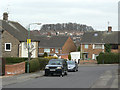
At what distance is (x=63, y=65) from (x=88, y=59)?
4523 cm

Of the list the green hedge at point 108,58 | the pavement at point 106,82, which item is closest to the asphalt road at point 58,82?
the pavement at point 106,82

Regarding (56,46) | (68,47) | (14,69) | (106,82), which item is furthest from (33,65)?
(68,47)

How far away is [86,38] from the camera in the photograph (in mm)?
76875

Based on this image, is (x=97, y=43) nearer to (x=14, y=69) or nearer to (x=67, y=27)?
(x=14, y=69)

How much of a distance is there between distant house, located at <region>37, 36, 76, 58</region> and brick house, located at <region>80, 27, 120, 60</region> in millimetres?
6240

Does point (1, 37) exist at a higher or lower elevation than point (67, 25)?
lower

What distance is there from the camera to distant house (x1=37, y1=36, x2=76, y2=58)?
78250 mm

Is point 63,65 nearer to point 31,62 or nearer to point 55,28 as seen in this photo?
point 31,62

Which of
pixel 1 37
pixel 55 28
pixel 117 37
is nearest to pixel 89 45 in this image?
pixel 117 37

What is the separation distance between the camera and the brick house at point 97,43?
73.1 m

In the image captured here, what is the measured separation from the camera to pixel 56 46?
78812 mm

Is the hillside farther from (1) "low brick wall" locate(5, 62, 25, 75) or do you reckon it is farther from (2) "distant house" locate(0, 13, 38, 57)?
(1) "low brick wall" locate(5, 62, 25, 75)

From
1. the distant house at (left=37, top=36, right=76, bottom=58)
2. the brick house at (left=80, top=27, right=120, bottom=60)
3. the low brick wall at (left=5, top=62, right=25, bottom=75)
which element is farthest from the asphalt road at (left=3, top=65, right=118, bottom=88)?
the distant house at (left=37, top=36, right=76, bottom=58)

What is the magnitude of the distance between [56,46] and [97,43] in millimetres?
12101
